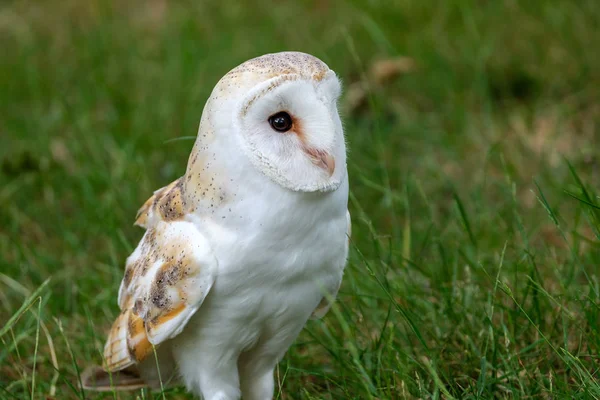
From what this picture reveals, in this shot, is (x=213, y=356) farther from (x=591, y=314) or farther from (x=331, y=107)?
(x=591, y=314)

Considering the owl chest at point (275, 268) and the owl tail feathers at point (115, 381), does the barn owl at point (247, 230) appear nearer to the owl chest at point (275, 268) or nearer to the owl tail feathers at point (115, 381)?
the owl chest at point (275, 268)

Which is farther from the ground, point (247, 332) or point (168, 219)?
point (168, 219)

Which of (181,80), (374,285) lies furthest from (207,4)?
(374,285)

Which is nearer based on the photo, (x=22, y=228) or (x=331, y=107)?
(x=331, y=107)

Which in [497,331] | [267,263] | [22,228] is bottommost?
[22,228]

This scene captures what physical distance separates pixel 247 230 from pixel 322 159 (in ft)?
0.70

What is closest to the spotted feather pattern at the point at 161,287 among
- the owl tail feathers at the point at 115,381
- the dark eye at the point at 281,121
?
the owl tail feathers at the point at 115,381

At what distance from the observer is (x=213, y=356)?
79.0 inches

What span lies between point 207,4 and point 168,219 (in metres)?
3.56

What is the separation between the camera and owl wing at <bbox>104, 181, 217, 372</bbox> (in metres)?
1.85

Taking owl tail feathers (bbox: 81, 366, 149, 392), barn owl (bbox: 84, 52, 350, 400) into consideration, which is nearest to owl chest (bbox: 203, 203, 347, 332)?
barn owl (bbox: 84, 52, 350, 400)

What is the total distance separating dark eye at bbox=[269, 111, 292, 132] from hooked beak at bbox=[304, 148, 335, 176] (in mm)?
63

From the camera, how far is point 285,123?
1778 mm

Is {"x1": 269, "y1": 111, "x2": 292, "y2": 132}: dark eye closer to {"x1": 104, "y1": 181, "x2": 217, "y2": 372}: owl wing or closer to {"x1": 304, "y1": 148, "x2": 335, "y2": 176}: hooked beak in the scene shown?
{"x1": 304, "y1": 148, "x2": 335, "y2": 176}: hooked beak
